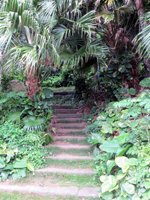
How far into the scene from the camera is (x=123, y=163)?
3.48 metres

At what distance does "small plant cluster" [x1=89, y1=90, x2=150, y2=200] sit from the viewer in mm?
3293

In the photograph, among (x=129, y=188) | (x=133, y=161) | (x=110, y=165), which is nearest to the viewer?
(x=129, y=188)

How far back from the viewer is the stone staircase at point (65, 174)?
13.0 ft

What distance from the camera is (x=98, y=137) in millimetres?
4574

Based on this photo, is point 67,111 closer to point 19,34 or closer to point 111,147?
A: point 19,34

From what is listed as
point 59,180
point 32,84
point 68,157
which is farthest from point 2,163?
point 32,84

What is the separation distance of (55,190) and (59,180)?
305 millimetres

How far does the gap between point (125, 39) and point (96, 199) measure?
3660 millimetres

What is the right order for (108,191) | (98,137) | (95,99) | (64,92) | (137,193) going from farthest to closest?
1. (64,92)
2. (95,99)
3. (98,137)
4. (108,191)
5. (137,193)

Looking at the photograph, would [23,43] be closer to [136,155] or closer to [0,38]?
[0,38]

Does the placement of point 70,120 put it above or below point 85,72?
below

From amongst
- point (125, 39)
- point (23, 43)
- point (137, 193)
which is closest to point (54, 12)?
point (23, 43)

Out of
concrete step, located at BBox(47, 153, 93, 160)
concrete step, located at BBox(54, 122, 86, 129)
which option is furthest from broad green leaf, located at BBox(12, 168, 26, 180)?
concrete step, located at BBox(54, 122, 86, 129)

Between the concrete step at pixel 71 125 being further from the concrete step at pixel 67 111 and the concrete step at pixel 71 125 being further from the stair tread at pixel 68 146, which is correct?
the concrete step at pixel 67 111
